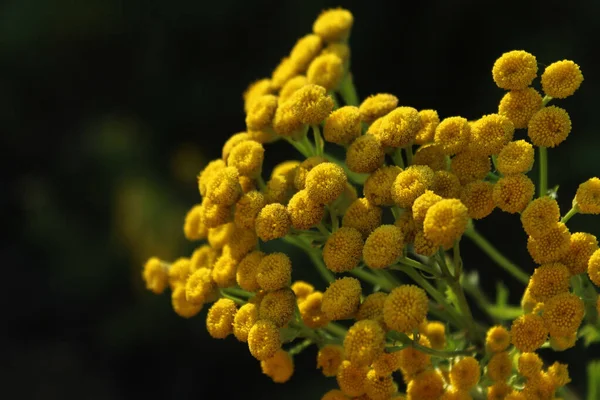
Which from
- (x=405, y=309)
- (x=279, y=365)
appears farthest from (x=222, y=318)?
(x=405, y=309)

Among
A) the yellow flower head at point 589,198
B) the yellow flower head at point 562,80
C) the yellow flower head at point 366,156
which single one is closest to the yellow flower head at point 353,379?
the yellow flower head at point 366,156

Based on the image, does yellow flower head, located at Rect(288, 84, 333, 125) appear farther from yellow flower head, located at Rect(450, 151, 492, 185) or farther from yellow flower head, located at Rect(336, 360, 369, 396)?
yellow flower head, located at Rect(336, 360, 369, 396)

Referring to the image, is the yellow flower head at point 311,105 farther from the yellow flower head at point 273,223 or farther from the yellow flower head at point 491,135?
the yellow flower head at point 491,135

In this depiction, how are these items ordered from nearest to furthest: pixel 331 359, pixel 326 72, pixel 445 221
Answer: pixel 445 221, pixel 331 359, pixel 326 72

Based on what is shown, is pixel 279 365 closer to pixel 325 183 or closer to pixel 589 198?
pixel 325 183

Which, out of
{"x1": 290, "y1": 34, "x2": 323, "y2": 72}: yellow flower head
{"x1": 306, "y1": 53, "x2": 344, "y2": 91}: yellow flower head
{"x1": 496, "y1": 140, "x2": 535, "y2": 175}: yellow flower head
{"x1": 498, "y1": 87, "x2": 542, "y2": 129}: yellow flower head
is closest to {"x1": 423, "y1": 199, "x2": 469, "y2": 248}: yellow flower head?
{"x1": 496, "y1": 140, "x2": 535, "y2": 175}: yellow flower head

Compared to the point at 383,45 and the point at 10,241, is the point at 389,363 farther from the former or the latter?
the point at 10,241

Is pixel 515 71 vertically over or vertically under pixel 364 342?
over

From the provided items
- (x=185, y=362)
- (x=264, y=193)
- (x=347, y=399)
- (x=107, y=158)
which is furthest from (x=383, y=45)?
(x=347, y=399)
